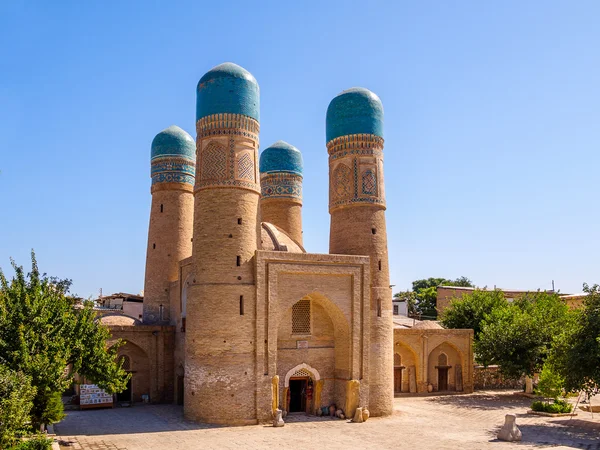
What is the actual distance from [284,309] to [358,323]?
322cm

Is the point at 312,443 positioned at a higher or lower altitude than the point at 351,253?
lower

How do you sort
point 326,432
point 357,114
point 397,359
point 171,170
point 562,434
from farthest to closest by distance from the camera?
point 397,359 → point 171,170 → point 357,114 → point 326,432 → point 562,434

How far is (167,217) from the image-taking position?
90.4 feet

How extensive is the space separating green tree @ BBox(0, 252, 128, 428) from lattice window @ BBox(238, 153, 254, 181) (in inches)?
283

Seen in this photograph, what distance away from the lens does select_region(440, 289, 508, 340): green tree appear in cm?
3347

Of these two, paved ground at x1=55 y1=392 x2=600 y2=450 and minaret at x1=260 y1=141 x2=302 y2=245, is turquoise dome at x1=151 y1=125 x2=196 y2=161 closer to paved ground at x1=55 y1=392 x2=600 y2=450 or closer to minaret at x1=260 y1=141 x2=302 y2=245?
minaret at x1=260 y1=141 x2=302 y2=245

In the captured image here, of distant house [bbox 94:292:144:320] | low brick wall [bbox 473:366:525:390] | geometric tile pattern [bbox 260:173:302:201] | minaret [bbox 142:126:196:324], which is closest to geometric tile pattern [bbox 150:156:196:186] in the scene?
minaret [bbox 142:126:196:324]

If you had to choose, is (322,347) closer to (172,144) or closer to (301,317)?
(301,317)

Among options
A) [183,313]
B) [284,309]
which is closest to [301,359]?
[284,309]

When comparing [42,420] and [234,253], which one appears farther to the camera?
[234,253]

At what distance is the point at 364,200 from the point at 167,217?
9.67 m

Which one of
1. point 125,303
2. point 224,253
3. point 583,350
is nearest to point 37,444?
point 224,253

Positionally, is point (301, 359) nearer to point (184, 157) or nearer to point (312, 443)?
point (312, 443)

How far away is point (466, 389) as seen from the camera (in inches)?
1190
